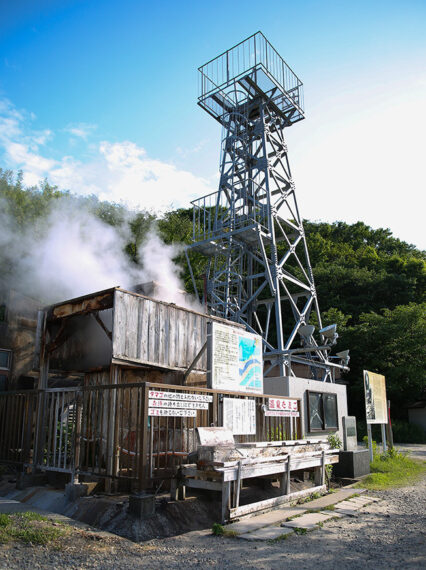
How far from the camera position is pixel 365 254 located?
3903cm

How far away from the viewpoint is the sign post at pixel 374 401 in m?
13.6

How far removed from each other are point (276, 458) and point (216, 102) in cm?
1803

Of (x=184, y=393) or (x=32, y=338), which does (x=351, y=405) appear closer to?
(x=32, y=338)

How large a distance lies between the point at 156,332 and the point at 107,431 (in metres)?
2.84

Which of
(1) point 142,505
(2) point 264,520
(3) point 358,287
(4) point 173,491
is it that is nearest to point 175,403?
(4) point 173,491

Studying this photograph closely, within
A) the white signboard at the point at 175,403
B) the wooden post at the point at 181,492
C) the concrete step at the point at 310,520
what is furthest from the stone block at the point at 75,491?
the concrete step at the point at 310,520

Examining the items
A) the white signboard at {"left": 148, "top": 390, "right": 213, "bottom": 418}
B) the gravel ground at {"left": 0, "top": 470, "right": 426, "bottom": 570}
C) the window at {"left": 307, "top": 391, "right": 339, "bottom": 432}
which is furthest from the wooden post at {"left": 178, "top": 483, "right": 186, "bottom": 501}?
the window at {"left": 307, "top": 391, "right": 339, "bottom": 432}

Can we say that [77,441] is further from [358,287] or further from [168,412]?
[358,287]

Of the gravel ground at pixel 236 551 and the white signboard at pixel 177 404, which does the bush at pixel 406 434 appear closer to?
the gravel ground at pixel 236 551

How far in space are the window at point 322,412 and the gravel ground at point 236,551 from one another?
20.1ft

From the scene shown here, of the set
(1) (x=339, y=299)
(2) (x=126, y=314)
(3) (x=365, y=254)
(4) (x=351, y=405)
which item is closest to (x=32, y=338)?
(2) (x=126, y=314)

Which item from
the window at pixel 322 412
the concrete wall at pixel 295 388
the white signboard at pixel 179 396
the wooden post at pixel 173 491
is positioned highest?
the concrete wall at pixel 295 388

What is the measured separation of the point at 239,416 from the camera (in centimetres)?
894

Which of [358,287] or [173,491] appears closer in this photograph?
[173,491]
